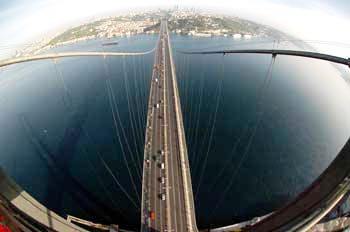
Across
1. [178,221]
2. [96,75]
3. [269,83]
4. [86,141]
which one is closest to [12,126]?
[86,141]

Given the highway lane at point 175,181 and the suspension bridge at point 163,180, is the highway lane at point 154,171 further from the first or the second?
the highway lane at point 175,181

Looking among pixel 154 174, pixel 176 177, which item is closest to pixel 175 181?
pixel 176 177

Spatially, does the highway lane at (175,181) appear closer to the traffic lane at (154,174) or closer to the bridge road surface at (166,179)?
the bridge road surface at (166,179)

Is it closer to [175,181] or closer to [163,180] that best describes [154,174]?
[163,180]

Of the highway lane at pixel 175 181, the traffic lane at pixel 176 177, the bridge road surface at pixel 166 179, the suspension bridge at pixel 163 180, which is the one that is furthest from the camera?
the traffic lane at pixel 176 177

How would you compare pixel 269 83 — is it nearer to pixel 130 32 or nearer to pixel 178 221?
pixel 178 221

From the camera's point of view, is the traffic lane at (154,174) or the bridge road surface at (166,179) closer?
the bridge road surface at (166,179)

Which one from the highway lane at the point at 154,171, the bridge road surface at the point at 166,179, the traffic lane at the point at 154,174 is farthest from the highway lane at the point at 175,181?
the traffic lane at the point at 154,174

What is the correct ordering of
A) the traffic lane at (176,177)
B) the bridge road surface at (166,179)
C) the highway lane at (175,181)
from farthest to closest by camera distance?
1. the traffic lane at (176,177)
2. the highway lane at (175,181)
3. the bridge road surface at (166,179)

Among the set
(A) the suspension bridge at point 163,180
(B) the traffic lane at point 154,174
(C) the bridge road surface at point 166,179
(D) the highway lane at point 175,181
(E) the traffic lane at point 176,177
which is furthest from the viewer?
(B) the traffic lane at point 154,174
